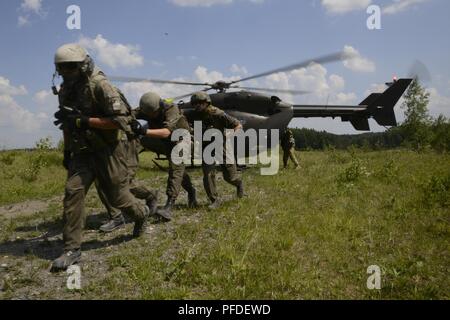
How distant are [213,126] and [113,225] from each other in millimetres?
2974

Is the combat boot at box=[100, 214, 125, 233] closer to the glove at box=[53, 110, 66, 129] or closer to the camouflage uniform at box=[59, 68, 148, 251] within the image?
the camouflage uniform at box=[59, 68, 148, 251]

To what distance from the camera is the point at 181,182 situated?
7918mm

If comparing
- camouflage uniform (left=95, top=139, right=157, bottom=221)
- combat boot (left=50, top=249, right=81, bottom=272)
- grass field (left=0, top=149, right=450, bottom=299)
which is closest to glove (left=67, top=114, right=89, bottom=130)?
combat boot (left=50, top=249, right=81, bottom=272)

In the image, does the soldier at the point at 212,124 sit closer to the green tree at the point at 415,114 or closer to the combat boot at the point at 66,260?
the combat boot at the point at 66,260

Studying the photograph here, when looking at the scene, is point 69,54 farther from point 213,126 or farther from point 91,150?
point 213,126

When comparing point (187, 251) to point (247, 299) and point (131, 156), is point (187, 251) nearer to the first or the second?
point (247, 299)

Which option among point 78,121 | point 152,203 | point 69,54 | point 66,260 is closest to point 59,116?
point 78,121

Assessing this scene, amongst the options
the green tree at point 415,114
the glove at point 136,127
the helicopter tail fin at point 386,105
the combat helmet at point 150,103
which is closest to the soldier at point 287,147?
the helicopter tail fin at point 386,105

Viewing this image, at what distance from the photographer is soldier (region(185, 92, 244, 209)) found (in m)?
8.23

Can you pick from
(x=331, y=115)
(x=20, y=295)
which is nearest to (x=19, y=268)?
(x=20, y=295)

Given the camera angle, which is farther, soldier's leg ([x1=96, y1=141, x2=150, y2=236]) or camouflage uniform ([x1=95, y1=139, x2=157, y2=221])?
camouflage uniform ([x1=95, y1=139, x2=157, y2=221])

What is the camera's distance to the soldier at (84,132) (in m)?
5.05

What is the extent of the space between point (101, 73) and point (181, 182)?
3.13 metres

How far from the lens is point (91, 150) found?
17.4 ft
